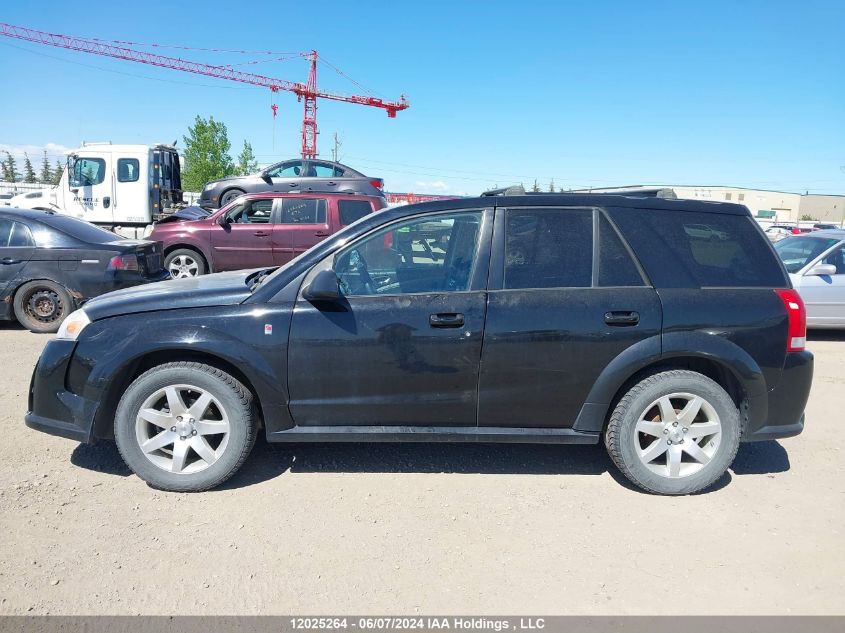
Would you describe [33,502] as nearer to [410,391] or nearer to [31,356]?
[410,391]

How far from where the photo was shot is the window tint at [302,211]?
10109 mm

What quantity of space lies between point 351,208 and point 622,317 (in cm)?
730

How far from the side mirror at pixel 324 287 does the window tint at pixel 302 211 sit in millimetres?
6892

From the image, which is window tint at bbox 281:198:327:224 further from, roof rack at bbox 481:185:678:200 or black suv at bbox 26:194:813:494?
black suv at bbox 26:194:813:494

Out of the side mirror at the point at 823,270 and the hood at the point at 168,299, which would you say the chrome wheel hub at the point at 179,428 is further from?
the side mirror at the point at 823,270

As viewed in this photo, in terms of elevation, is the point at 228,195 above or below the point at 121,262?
above

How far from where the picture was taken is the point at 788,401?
3.69 metres

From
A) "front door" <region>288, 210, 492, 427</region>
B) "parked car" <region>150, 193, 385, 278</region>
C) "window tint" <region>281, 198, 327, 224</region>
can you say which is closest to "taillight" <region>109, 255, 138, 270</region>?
"parked car" <region>150, 193, 385, 278</region>

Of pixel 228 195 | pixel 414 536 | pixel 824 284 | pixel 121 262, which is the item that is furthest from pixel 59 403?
pixel 228 195

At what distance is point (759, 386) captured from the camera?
363 centimetres

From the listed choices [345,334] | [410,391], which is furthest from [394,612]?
[345,334]

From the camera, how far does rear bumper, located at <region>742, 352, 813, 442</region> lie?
3.66 metres

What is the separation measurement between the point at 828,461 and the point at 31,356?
7437 mm

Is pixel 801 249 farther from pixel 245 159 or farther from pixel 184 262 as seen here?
pixel 245 159
